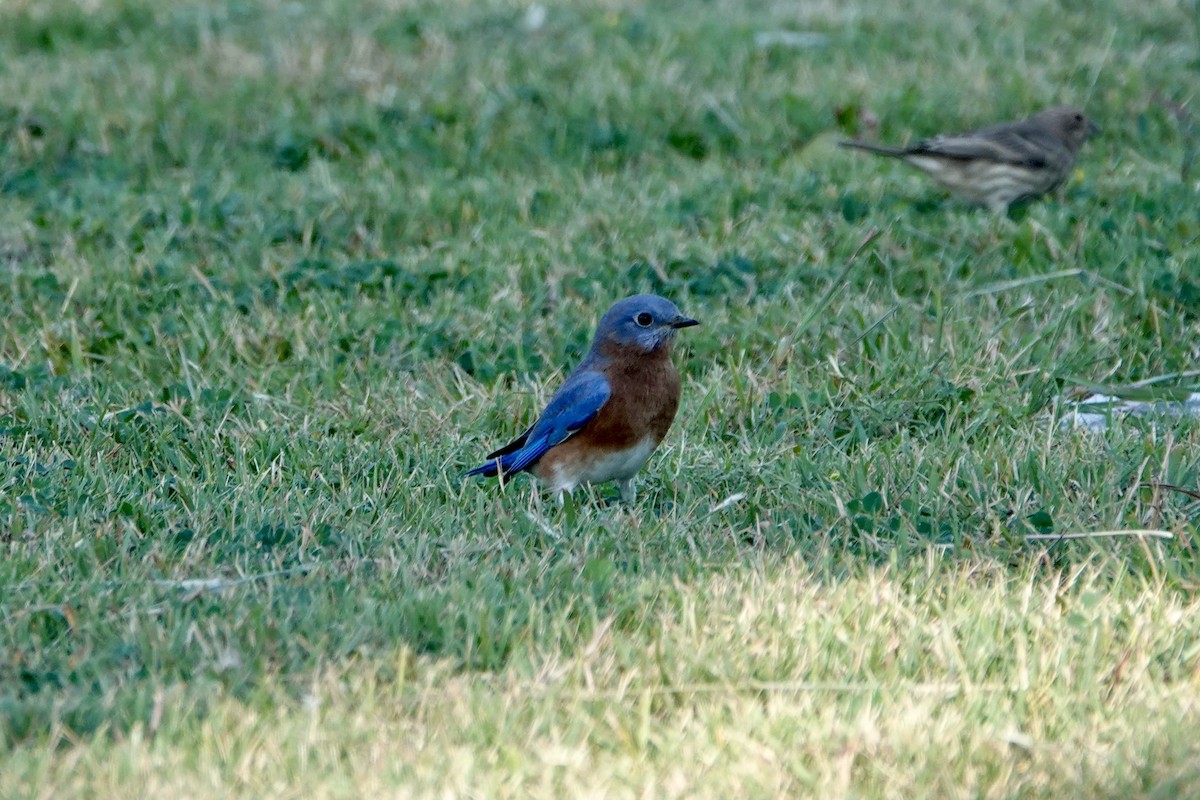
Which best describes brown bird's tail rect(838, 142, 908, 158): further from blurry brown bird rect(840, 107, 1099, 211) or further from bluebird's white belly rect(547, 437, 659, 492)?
bluebird's white belly rect(547, 437, 659, 492)

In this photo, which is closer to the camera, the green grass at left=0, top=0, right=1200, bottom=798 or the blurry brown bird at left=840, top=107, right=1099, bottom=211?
the green grass at left=0, top=0, right=1200, bottom=798

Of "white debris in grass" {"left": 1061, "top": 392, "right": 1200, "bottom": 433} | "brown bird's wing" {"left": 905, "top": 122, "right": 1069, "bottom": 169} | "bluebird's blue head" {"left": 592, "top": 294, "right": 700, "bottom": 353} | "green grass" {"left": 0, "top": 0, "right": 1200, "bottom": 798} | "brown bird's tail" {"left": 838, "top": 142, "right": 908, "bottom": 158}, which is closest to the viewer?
"green grass" {"left": 0, "top": 0, "right": 1200, "bottom": 798}

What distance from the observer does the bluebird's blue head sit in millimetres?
4977

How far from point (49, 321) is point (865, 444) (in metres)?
3.35

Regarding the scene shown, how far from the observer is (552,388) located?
581 cm

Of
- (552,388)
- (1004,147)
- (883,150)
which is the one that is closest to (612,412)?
(552,388)

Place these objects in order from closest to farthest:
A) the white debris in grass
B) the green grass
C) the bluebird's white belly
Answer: the green grass → the bluebird's white belly → the white debris in grass

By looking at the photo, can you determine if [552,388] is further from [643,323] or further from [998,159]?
[998,159]

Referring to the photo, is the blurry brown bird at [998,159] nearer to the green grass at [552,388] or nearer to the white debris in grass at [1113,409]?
the green grass at [552,388]

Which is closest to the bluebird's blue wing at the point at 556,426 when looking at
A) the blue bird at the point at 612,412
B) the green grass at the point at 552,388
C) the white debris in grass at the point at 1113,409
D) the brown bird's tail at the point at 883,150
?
the blue bird at the point at 612,412

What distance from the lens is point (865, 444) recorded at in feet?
16.8

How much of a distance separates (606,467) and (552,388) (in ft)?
3.49

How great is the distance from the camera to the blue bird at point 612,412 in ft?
15.7

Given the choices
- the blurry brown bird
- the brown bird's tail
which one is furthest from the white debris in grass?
the brown bird's tail
